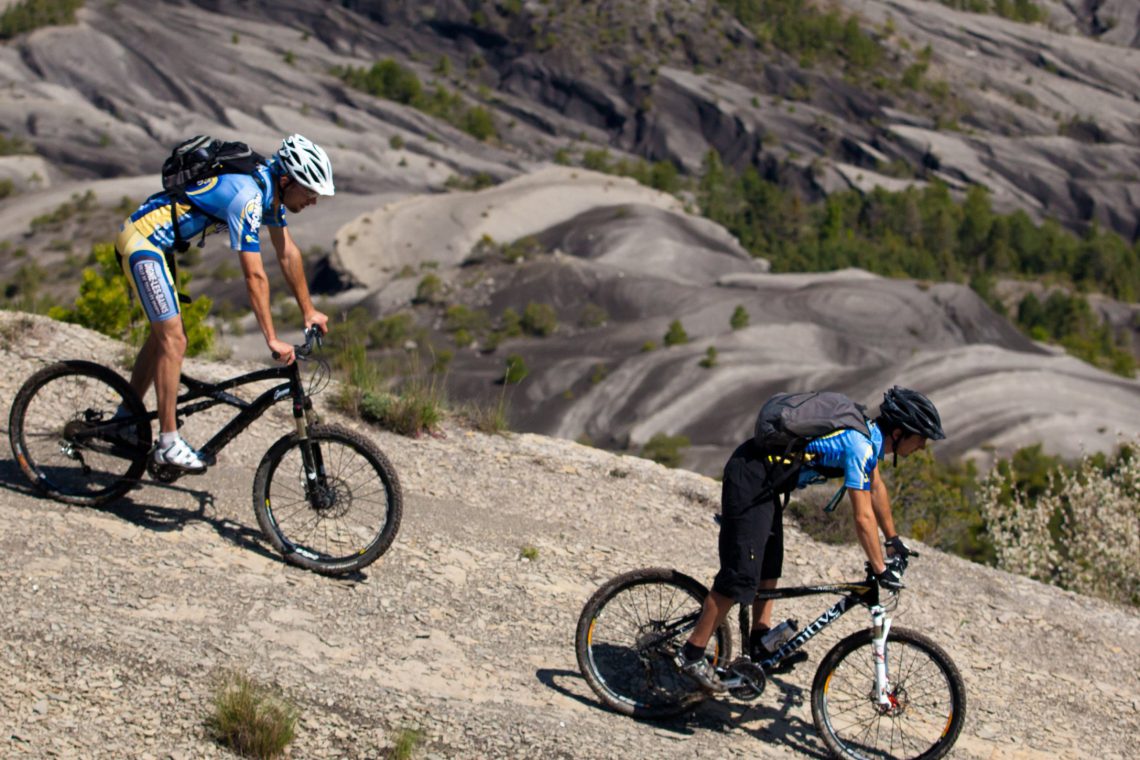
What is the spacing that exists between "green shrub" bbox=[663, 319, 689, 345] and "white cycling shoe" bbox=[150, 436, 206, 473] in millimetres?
51860

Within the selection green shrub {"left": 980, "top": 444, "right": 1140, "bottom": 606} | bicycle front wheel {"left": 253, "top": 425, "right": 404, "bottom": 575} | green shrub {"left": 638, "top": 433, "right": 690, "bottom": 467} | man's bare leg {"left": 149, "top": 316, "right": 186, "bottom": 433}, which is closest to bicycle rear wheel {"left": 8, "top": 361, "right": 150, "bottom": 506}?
man's bare leg {"left": 149, "top": 316, "right": 186, "bottom": 433}

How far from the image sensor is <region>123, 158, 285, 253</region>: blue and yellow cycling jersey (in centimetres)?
695

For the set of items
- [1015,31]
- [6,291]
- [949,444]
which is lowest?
[6,291]

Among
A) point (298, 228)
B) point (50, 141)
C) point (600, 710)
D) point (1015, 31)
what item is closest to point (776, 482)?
point (600, 710)

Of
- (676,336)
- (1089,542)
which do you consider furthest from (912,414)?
(676,336)

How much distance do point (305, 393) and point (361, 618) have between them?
147cm

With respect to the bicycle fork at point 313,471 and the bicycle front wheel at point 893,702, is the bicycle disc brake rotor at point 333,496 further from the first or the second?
the bicycle front wheel at point 893,702

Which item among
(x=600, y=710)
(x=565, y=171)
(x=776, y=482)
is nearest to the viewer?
(x=776, y=482)

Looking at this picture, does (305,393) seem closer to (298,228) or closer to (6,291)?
(6,291)

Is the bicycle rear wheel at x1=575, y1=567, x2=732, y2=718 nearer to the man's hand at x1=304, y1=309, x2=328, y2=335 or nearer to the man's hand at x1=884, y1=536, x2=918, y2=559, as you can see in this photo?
the man's hand at x1=884, y1=536, x2=918, y2=559

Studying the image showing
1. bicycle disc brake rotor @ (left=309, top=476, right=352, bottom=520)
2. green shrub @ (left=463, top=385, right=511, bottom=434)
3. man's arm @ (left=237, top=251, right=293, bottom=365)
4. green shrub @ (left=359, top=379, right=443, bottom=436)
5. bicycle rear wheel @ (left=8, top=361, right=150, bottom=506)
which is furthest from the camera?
green shrub @ (left=463, top=385, right=511, bottom=434)

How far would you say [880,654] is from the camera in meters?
→ 6.43

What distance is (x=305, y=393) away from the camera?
7.55 meters

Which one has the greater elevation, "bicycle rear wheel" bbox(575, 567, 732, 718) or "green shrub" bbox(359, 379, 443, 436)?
"bicycle rear wheel" bbox(575, 567, 732, 718)
